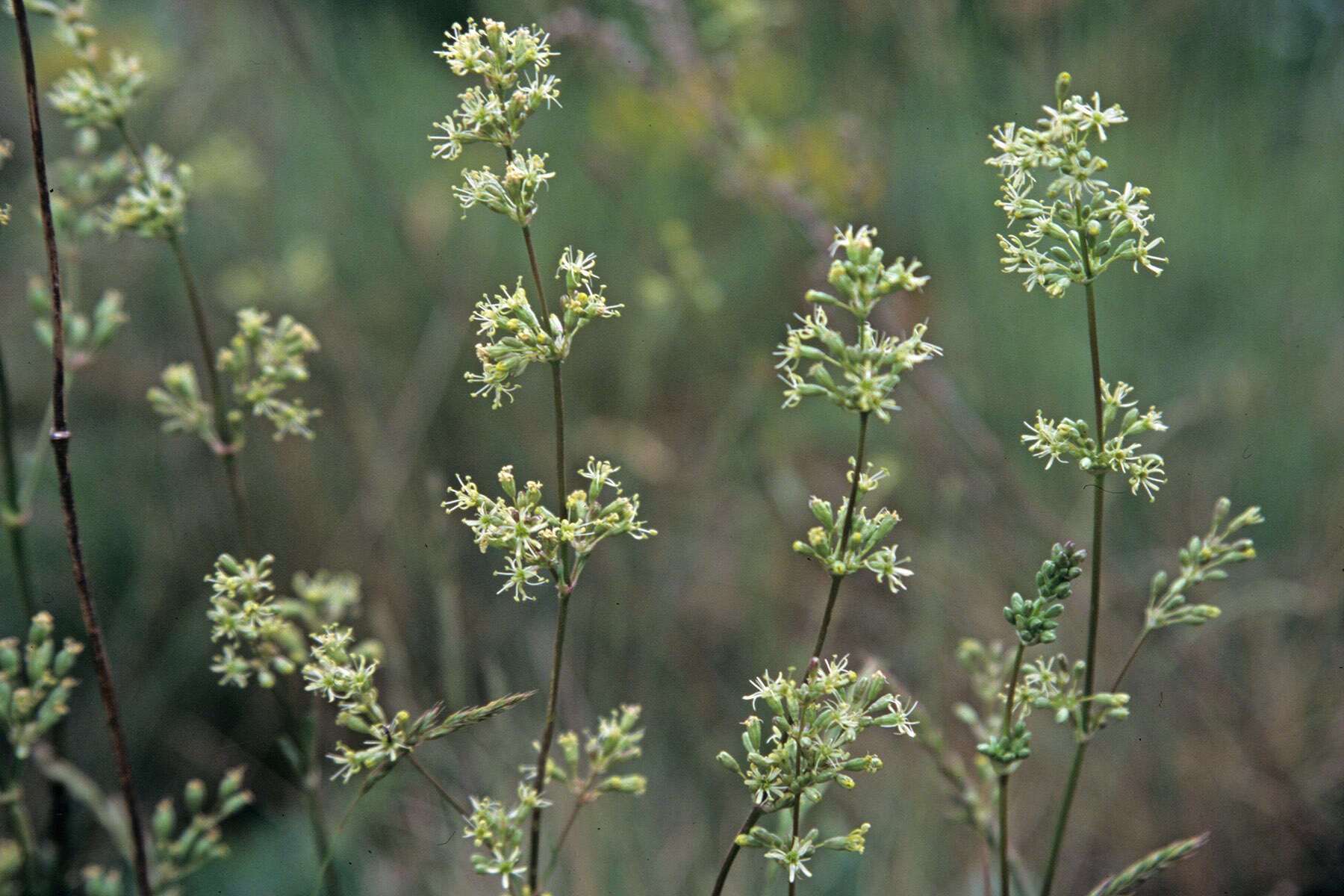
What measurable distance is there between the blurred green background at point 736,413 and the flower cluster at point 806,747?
106cm

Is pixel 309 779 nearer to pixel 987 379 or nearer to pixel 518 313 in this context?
pixel 518 313

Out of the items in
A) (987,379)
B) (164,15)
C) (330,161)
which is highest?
(164,15)

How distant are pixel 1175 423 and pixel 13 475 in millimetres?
3205

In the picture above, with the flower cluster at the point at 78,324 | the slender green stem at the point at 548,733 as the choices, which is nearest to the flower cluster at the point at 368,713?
the slender green stem at the point at 548,733

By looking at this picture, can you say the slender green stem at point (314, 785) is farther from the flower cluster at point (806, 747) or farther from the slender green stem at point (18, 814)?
the flower cluster at point (806, 747)

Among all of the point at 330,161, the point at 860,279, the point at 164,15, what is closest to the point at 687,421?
the point at 330,161

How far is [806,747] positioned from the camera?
3.74ft

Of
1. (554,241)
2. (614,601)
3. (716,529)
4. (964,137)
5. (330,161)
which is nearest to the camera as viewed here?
(614,601)

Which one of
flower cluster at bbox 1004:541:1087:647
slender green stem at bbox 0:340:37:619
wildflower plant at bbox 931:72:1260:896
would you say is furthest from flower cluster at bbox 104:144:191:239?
flower cluster at bbox 1004:541:1087:647

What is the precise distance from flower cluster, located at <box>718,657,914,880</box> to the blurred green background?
106 centimetres

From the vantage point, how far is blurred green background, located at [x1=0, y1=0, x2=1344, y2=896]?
2.74m

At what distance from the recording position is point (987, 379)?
145 inches

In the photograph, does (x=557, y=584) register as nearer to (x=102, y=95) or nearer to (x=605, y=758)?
(x=605, y=758)

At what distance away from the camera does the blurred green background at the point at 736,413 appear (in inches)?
108
